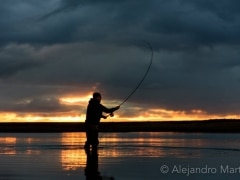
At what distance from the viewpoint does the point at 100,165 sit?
16922mm

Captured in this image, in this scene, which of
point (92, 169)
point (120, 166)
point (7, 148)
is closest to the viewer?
point (92, 169)

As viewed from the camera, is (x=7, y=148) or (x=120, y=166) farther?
(x=7, y=148)

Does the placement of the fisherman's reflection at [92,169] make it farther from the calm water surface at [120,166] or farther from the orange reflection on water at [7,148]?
the orange reflection on water at [7,148]

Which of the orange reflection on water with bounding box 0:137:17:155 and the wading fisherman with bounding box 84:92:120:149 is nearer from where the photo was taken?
the orange reflection on water with bounding box 0:137:17:155

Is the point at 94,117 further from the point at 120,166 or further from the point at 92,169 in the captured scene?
the point at 92,169

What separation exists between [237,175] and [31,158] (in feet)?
23.9

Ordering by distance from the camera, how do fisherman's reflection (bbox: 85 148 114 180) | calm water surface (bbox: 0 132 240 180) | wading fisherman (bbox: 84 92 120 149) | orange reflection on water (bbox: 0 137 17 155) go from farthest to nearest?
wading fisherman (bbox: 84 92 120 149)
orange reflection on water (bbox: 0 137 17 155)
calm water surface (bbox: 0 132 240 180)
fisherman's reflection (bbox: 85 148 114 180)

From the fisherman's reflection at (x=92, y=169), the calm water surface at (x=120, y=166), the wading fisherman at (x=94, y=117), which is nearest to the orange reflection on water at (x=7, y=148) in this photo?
the calm water surface at (x=120, y=166)

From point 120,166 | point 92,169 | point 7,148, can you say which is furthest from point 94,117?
point 92,169

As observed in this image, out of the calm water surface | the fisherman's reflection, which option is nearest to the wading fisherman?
the fisherman's reflection

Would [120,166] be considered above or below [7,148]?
below

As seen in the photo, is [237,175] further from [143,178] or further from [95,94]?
[95,94]

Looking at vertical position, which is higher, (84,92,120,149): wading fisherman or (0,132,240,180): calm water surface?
(84,92,120,149): wading fisherman

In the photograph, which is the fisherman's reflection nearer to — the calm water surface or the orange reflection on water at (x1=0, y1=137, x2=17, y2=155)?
the calm water surface
